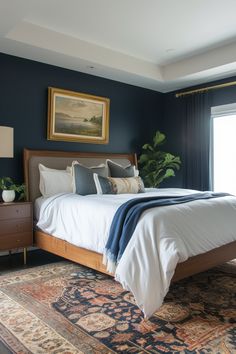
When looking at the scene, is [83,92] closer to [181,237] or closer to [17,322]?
[181,237]

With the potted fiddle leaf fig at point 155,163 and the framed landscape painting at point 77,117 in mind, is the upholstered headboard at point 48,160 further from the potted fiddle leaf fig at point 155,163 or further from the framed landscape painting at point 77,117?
the potted fiddle leaf fig at point 155,163

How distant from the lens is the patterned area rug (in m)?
2.09

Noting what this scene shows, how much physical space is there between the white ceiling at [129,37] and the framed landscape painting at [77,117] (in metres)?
0.44

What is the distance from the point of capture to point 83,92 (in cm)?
511

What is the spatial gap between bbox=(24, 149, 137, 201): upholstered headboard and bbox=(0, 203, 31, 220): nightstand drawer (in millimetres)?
367

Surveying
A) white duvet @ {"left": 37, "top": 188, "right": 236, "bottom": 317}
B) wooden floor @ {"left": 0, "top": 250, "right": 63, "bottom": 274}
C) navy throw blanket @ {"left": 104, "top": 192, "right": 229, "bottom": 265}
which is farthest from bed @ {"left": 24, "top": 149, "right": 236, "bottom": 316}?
navy throw blanket @ {"left": 104, "top": 192, "right": 229, "bottom": 265}

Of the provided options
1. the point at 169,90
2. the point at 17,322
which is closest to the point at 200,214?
the point at 17,322

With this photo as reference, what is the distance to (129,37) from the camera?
4340 millimetres

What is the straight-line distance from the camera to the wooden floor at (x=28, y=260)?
380 centimetres

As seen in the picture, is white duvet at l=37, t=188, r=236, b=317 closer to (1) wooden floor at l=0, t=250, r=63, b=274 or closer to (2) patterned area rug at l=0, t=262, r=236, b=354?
(2) patterned area rug at l=0, t=262, r=236, b=354

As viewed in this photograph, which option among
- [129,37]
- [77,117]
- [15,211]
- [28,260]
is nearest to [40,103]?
[77,117]

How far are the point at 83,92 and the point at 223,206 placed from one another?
297cm

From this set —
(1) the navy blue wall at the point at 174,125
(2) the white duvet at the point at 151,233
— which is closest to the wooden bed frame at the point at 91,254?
(2) the white duvet at the point at 151,233

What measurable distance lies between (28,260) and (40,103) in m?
2.22
